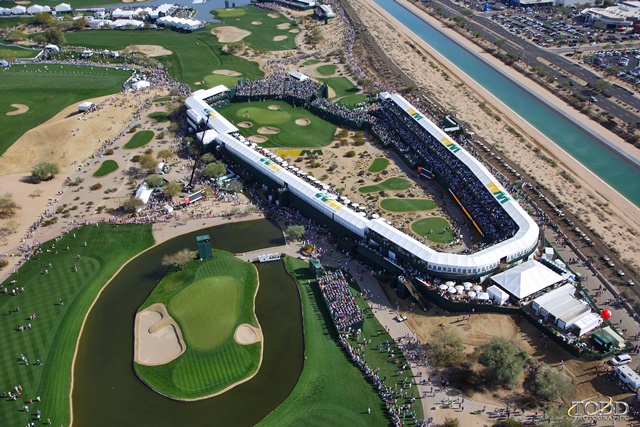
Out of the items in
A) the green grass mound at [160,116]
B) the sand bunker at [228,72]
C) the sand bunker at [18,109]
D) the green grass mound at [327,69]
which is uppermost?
the green grass mound at [327,69]

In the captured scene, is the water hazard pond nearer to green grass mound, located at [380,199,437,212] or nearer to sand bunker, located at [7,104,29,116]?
green grass mound, located at [380,199,437,212]

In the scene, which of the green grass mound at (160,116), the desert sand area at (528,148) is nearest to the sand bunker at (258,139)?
the green grass mound at (160,116)

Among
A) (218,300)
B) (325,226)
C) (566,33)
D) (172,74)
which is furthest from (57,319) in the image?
(566,33)

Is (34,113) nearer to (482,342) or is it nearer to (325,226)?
(325,226)

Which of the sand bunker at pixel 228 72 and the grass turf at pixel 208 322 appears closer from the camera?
the grass turf at pixel 208 322

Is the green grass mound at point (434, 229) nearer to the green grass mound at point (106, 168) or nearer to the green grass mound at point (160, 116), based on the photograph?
the green grass mound at point (106, 168)

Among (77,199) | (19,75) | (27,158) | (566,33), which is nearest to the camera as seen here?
(77,199)
